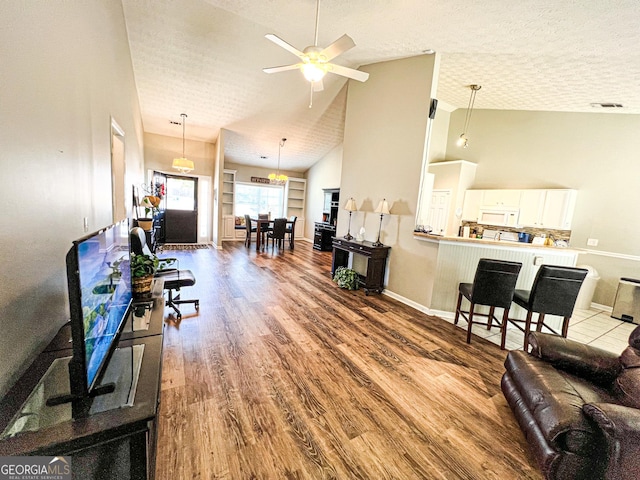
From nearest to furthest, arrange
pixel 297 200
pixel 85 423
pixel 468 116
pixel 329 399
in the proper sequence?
1. pixel 85 423
2. pixel 329 399
3. pixel 468 116
4. pixel 297 200

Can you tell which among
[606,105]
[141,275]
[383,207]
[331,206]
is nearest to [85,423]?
[141,275]

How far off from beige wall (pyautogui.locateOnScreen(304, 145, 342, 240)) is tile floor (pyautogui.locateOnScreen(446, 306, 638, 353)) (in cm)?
565

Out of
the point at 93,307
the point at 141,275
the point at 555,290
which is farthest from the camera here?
the point at 555,290

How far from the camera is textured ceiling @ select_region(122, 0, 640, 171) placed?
2576 mm

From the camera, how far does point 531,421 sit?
5.12 feet

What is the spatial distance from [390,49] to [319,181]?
17.6 ft

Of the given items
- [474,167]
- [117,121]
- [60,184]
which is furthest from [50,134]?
[474,167]

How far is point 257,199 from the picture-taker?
9.43 metres

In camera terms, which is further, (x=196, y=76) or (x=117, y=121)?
(x=196, y=76)

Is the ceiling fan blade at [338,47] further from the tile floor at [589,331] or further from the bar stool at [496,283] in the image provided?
the tile floor at [589,331]

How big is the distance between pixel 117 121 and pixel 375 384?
161 inches

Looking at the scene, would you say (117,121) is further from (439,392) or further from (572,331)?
(572,331)

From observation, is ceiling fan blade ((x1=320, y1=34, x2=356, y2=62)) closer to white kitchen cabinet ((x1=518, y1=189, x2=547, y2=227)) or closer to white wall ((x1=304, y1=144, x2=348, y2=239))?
white kitchen cabinet ((x1=518, y1=189, x2=547, y2=227))

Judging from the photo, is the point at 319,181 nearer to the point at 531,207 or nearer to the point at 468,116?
the point at 468,116
